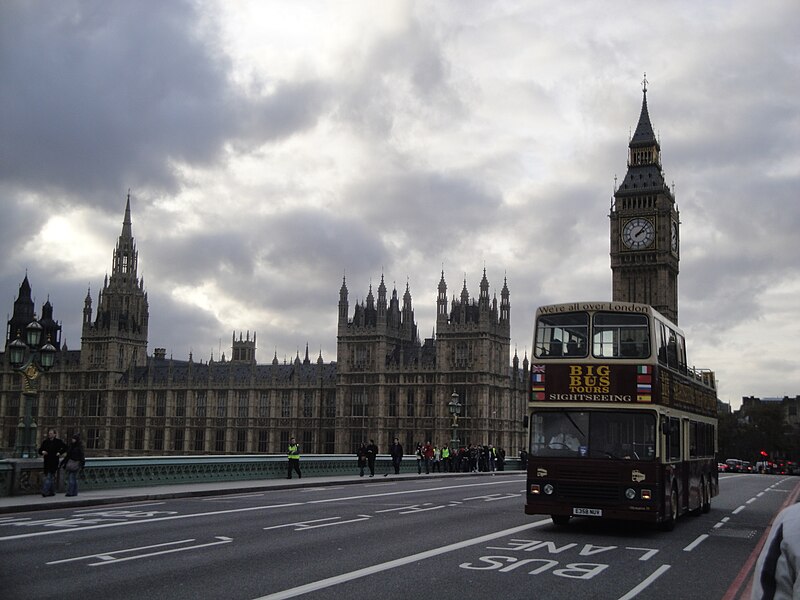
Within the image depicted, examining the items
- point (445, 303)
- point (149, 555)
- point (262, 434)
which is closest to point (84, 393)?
point (262, 434)

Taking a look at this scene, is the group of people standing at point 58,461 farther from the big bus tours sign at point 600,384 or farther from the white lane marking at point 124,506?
the big bus tours sign at point 600,384

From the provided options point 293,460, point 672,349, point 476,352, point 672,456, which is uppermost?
point 476,352

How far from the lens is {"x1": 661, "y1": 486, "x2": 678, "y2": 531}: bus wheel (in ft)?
61.6

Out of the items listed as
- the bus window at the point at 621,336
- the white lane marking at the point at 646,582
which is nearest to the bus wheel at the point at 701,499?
the bus window at the point at 621,336

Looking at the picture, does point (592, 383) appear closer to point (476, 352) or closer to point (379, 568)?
point (379, 568)

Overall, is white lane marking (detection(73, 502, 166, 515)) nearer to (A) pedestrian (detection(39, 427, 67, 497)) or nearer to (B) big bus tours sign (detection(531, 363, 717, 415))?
(A) pedestrian (detection(39, 427, 67, 497))

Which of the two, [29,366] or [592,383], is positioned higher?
[29,366]

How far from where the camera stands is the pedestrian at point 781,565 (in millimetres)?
3459

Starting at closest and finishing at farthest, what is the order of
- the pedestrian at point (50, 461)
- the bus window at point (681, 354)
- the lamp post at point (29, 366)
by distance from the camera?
the bus window at point (681, 354) < the pedestrian at point (50, 461) < the lamp post at point (29, 366)

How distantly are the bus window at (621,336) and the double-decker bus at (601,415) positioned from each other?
0.02 m

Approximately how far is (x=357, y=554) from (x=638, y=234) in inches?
4504

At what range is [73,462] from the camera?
2420cm

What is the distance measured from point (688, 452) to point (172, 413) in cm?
9957

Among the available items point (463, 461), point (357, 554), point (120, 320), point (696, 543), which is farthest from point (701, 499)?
point (120, 320)
